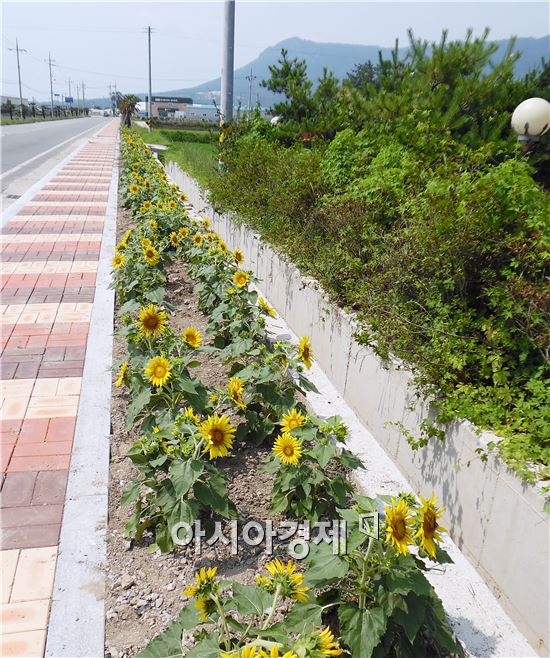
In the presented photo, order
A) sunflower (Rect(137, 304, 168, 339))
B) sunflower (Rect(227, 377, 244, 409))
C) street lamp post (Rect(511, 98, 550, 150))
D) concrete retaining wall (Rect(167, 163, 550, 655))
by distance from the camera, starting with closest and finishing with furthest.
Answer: concrete retaining wall (Rect(167, 163, 550, 655)), sunflower (Rect(227, 377, 244, 409)), sunflower (Rect(137, 304, 168, 339)), street lamp post (Rect(511, 98, 550, 150))

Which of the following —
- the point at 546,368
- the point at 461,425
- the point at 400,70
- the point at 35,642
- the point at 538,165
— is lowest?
the point at 35,642

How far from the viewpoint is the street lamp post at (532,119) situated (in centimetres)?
720

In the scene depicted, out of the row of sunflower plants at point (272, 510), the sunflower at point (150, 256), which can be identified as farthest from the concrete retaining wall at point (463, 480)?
the sunflower at point (150, 256)

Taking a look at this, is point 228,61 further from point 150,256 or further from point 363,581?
point 363,581

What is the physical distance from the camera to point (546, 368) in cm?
260

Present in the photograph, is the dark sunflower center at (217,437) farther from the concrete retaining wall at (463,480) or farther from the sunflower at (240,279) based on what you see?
the sunflower at (240,279)

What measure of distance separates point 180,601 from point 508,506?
1334 millimetres

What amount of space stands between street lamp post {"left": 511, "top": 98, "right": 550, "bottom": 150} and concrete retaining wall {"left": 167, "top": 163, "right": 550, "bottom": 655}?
469 centimetres

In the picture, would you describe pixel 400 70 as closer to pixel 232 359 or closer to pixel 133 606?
pixel 232 359

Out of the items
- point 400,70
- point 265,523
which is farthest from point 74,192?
point 265,523

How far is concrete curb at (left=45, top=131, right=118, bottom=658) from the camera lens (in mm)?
2107

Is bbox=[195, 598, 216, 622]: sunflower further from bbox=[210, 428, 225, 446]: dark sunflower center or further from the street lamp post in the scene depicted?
the street lamp post

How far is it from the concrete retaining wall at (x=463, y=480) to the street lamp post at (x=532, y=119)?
4690mm

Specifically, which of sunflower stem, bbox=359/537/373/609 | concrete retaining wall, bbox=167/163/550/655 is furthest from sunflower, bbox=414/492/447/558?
concrete retaining wall, bbox=167/163/550/655
